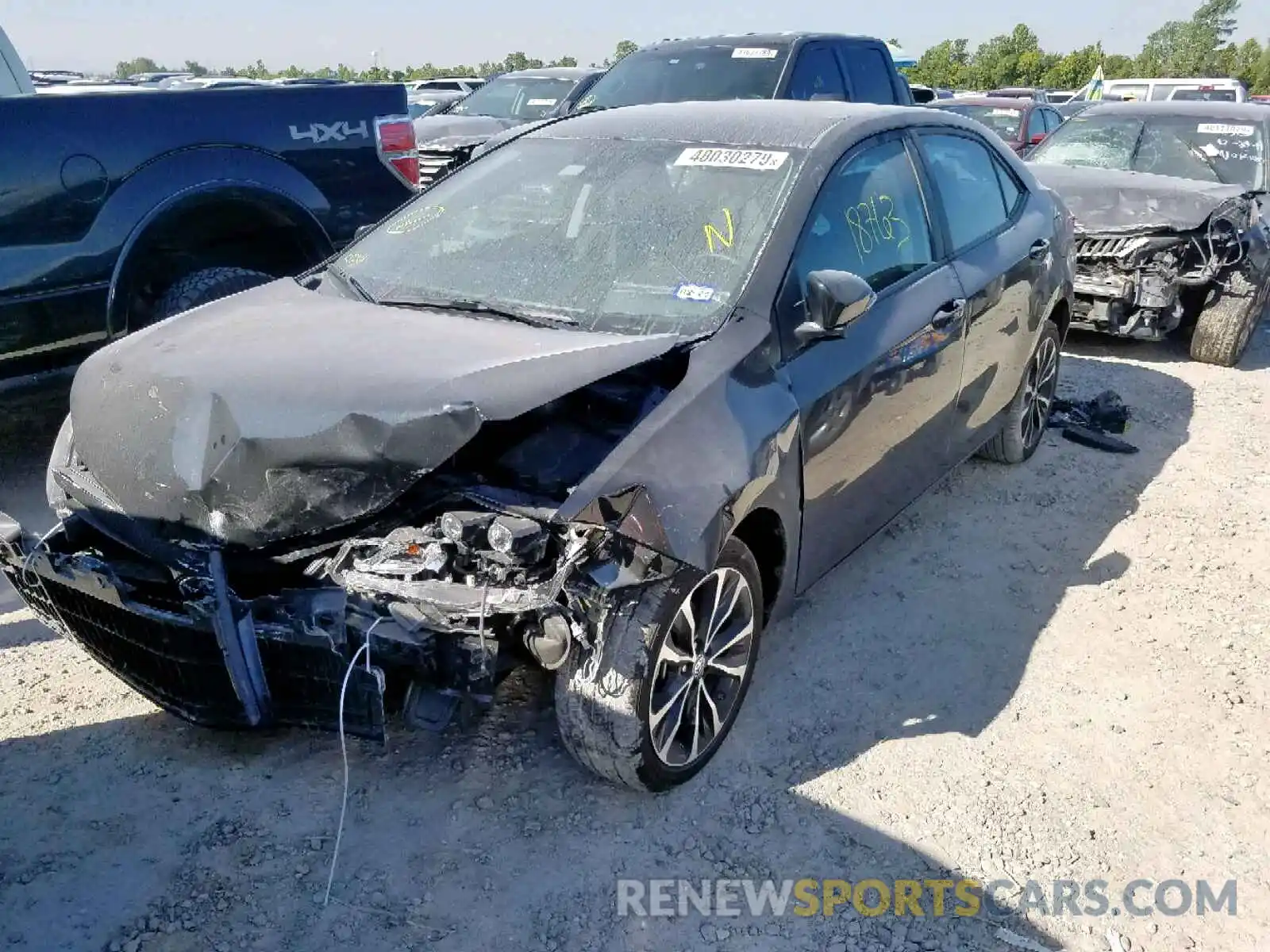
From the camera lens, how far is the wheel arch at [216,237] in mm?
4562

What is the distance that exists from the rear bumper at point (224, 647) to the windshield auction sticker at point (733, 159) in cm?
193

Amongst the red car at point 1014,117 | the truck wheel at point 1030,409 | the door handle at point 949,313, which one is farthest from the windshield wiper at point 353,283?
the red car at point 1014,117

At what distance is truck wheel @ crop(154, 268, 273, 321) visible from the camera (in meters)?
4.70

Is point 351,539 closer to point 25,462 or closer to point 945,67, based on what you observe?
point 25,462

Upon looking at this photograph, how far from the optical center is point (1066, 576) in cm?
421

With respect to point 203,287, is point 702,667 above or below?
below

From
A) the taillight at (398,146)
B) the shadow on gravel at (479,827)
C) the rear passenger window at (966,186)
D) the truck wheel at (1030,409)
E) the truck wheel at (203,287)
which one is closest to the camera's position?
the shadow on gravel at (479,827)

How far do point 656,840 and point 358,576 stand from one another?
1055 millimetres

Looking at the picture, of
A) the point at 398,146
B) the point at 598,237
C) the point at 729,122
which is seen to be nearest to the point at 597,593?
the point at 598,237

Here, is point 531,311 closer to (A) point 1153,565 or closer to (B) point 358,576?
(B) point 358,576

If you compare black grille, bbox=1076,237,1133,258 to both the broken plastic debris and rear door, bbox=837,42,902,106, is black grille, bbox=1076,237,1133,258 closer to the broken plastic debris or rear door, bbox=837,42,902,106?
the broken plastic debris

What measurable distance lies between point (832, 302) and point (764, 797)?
144 centimetres

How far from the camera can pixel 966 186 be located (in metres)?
4.29

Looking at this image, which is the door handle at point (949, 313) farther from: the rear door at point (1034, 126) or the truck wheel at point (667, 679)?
the rear door at point (1034, 126)
